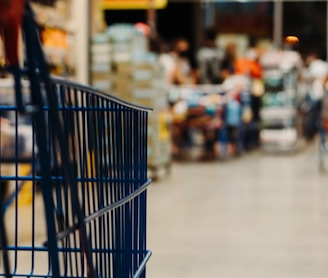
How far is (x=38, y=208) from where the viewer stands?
294 inches

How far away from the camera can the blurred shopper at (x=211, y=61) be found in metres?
14.7

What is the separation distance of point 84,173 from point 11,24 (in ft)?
2.77

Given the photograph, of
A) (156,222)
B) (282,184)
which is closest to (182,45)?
(282,184)

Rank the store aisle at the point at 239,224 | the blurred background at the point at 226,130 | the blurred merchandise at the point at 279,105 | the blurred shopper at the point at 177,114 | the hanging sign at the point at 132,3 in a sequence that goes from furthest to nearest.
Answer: the hanging sign at the point at 132,3 < the blurred merchandise at the point at 279,105 < the blurred shopper at the point at 177,114 < the blurred background at the point at 226,130 < the store aisle at the point at 239,224

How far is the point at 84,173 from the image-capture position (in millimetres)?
2305

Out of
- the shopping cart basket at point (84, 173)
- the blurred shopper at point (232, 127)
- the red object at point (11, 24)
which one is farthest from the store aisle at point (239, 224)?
the red object at point (11, 24)

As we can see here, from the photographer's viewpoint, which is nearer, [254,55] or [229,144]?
[229,144]

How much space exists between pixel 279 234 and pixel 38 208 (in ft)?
7.64

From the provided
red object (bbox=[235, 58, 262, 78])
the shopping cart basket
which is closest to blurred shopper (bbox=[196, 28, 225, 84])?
red object (bbox=[235, 58, 262, 78])

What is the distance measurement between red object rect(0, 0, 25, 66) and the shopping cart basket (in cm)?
3

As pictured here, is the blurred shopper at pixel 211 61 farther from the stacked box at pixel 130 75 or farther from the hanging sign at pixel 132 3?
the stacked box at pixel 130 75

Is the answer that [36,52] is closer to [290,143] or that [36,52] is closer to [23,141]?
[23,141]

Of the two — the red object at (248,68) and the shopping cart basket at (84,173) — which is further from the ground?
the shopping cart basket at (84,173)

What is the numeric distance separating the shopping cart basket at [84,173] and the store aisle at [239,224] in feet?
7.07
